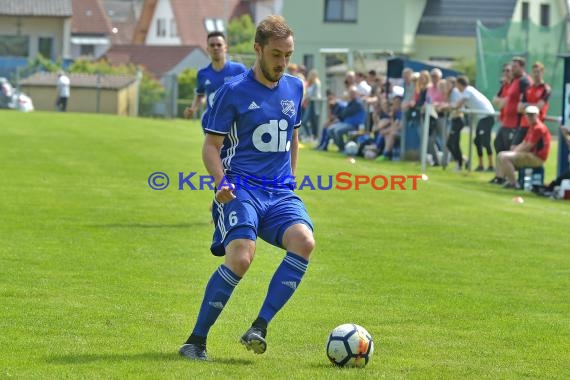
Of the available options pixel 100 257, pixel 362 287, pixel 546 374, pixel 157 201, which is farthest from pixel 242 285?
pixel 157 201

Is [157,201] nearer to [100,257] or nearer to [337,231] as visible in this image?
[337,231]

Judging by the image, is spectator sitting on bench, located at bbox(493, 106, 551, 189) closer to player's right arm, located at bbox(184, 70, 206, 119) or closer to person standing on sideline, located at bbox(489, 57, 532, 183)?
person standing on sideline, located at bbox(489, 57, 532, 183)

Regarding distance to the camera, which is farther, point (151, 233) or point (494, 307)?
point (151, 233)

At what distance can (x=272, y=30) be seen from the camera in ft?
24.7

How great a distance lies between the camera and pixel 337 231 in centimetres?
1516

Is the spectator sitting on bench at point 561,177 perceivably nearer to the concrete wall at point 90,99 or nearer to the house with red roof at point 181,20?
the concrete wall at point 90,99

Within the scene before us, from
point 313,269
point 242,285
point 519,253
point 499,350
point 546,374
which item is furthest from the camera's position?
point 519,253

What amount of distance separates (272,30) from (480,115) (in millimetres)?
18317

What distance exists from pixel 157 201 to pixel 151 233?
148 inches

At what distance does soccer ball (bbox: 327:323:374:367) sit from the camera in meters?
7.48

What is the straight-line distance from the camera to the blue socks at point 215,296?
7.56 meters

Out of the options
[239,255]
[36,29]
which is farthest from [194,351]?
[36,29]

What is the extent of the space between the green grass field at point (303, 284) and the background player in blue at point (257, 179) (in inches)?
13.9

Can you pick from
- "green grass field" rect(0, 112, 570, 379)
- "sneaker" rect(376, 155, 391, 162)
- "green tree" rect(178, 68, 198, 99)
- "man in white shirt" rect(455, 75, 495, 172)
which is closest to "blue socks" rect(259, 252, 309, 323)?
"green grass field" rect(0, 112, 570, 379)
